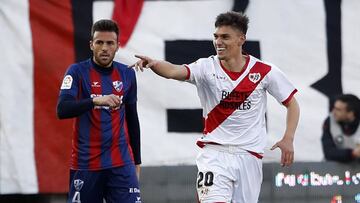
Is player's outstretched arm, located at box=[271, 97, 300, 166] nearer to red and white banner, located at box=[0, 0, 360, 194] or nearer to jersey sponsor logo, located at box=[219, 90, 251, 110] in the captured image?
jersey sponsor logo, located at box=[219, 90, 251, 110]

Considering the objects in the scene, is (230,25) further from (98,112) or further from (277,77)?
(98,112)

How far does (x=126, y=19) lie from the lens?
1035 centimetres

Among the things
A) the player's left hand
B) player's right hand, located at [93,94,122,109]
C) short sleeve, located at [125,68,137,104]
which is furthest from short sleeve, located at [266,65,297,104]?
player's right hand, located at [93,94,122,109]

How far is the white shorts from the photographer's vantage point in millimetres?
7613

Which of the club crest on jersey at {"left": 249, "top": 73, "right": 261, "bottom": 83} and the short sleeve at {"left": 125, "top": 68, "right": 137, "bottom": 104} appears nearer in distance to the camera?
the club crest on jersey at {"left": 249, "top": 73, "right": 261, "bottom": 83}

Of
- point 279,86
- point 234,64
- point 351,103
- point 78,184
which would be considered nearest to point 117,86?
point 78,184

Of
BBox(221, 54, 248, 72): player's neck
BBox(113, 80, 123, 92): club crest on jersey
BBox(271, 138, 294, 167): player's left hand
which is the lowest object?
BBox(271, 138, 294, 167): player's left hand

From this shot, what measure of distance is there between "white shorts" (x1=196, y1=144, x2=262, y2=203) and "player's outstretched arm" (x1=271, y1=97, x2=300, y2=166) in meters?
0.23

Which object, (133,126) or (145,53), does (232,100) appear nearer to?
(133,126)

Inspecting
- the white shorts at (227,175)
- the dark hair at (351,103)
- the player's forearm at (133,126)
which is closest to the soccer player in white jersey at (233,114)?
the white shorts at (227,175)

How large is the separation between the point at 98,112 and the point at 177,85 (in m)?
2.42

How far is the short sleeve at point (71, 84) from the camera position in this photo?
7.93 m

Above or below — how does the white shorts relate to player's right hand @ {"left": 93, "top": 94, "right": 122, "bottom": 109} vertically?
below

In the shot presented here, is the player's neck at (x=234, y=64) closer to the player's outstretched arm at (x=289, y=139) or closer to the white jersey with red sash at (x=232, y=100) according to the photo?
A: the white jersey with red sash at (x=232, y=100)
